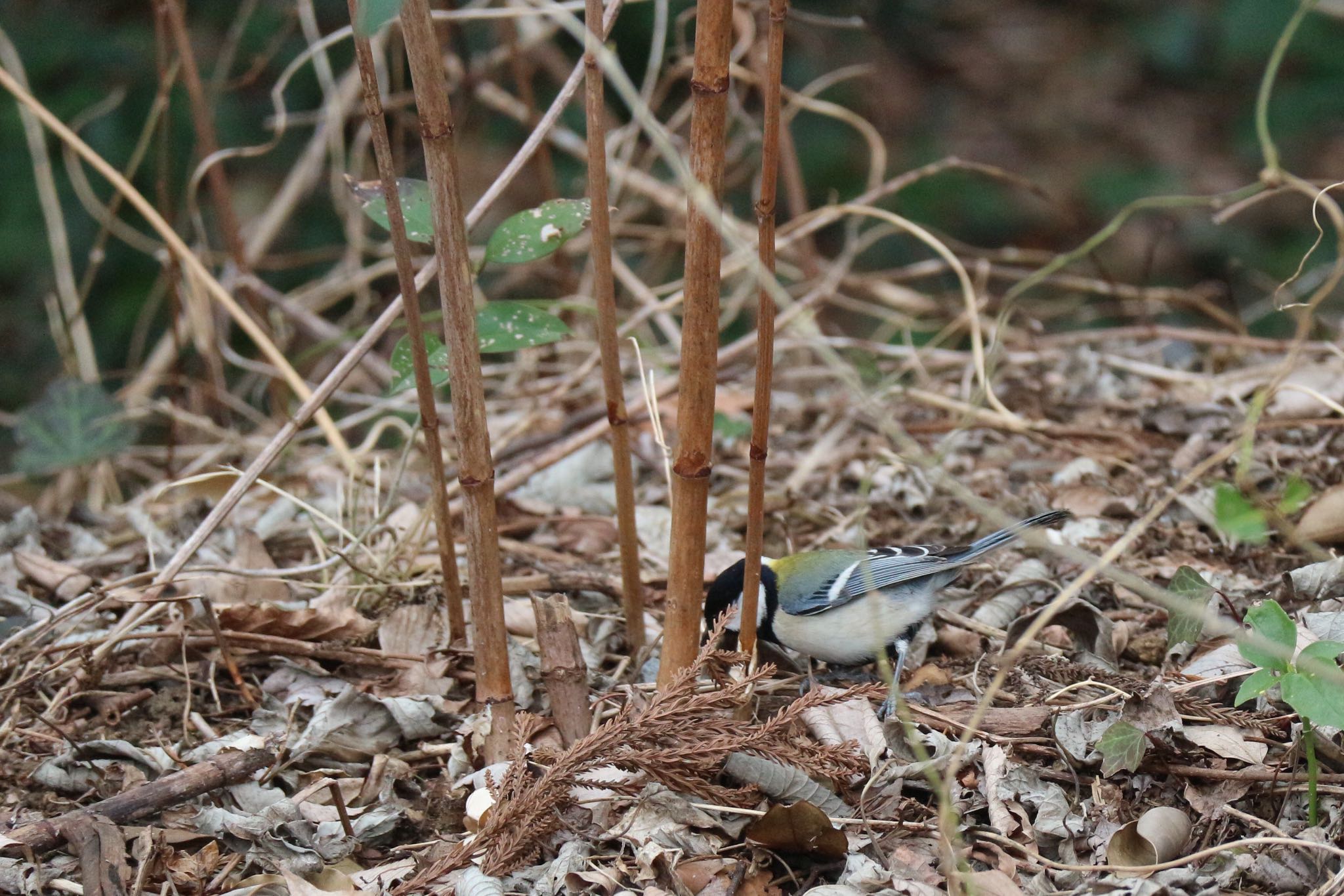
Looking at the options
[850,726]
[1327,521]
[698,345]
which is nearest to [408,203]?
[698,345]

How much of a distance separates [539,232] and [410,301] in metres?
0.24

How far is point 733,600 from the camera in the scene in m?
2.48

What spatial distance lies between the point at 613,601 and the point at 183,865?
3.48 feet

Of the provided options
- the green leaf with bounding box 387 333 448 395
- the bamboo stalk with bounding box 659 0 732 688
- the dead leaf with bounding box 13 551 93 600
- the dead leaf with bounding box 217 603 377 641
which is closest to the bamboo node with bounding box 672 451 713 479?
the bamboo stalk with bounding box 659 0 732 688

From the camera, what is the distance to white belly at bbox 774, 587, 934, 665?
2525mm

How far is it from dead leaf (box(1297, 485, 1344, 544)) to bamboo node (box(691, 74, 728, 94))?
5.24 feet

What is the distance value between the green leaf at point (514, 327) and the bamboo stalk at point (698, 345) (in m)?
0.28

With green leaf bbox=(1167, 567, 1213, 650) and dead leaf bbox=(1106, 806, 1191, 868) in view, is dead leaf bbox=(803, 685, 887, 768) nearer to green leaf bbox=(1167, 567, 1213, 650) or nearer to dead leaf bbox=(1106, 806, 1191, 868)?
dead leaf bbox=(1106, 806, 1191, 868)

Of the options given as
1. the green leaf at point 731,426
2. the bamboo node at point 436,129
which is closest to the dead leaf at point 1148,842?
the bamboo node at point 436,129

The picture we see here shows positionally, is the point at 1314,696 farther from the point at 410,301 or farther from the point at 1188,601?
the point at 410,301

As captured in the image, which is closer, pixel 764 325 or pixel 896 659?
pixel 764 325

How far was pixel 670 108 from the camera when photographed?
19.9 ft

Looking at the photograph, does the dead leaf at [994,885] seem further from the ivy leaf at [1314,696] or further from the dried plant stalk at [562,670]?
the dried plant stalk at [562,670]

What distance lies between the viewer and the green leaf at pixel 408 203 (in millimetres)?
1921
